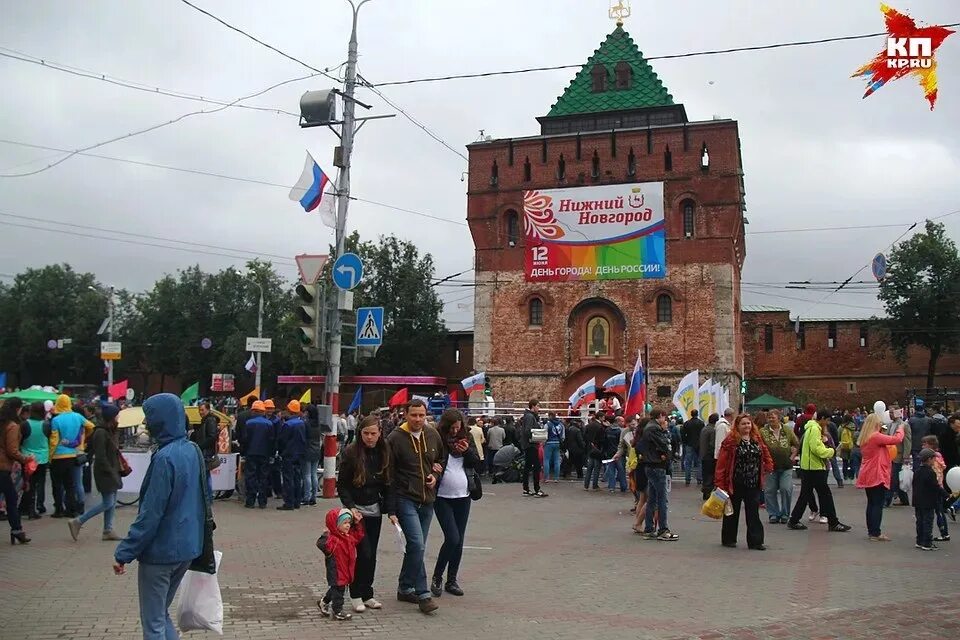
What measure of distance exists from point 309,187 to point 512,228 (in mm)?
30615

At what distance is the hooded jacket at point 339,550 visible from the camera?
7.41 m

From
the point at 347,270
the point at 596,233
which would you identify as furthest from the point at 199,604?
the point at 596,233

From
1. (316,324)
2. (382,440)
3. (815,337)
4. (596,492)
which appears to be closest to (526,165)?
(815,337)

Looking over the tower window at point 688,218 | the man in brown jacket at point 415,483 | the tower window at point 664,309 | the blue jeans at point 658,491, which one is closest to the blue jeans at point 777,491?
the blue jeans at point 658,491

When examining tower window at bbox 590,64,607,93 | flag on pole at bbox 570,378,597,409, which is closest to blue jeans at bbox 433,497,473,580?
flag on pole at bbox 570,378,597,409

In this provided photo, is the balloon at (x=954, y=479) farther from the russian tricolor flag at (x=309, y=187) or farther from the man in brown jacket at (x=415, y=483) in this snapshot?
the russian tricolor flag at (x=309, y=187)

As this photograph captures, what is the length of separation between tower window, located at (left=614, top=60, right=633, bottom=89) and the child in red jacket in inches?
1732

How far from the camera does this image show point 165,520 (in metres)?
5.26

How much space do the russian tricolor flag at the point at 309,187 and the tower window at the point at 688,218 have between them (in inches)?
1182

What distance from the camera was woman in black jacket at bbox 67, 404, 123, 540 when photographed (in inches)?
438

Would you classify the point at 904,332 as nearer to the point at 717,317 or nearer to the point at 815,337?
the point at 815,337

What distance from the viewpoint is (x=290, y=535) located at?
12258 mm

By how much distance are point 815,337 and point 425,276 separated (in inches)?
1005

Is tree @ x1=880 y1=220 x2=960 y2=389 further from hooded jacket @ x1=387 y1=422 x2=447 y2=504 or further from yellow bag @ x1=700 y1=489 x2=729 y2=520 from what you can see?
hooded jacket @ x1=387 y1=422 x2=447 y2=504
